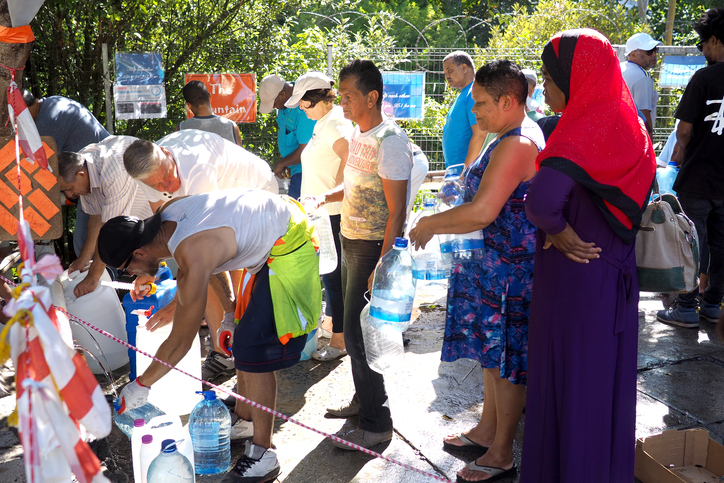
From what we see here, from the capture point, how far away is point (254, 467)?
2.97 metres

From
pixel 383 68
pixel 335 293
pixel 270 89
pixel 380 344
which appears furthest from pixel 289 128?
pixel 383 68

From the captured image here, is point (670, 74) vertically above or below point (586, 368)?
above

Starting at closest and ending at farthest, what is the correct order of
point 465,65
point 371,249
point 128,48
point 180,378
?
point 371,249 < point 180,378 < point 465,65 < point 128,48

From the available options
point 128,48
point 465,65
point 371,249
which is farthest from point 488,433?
point 128,48

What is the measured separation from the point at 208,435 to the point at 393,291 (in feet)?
3.98

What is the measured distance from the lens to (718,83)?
4707mm

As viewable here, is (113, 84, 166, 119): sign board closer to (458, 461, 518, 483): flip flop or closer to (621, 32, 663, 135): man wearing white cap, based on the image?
(621, 32, 663, 135): man wearing white cap

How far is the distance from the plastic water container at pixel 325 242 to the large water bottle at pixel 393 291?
108cm

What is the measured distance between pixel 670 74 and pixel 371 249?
736 centimetres

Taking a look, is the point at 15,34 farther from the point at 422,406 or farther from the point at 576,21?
the point at 576,21

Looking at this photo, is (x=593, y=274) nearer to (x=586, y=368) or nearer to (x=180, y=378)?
(x=586, y=368)

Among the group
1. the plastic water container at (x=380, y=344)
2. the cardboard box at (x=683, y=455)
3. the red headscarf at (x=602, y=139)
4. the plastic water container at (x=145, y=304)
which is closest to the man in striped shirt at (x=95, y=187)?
the plastic water container at (x=145, y=304)

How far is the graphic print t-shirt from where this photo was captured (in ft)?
10.0

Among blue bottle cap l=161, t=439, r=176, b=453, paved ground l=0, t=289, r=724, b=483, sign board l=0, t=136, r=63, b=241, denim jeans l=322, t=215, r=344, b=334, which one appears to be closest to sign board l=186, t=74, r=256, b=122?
denim jeans l=322, t=215, r=344, b=334
